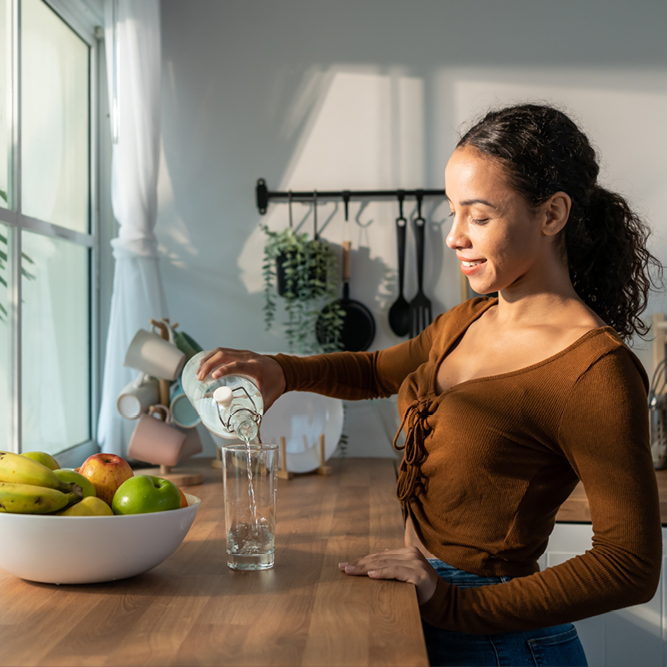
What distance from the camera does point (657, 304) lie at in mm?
2082

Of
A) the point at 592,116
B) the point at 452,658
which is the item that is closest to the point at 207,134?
the point at 592,116

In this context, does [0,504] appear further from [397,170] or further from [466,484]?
[397,170]

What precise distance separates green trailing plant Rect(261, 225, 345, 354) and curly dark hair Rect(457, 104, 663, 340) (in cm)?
107

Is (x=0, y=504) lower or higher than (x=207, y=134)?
lower

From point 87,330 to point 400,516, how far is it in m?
1.23

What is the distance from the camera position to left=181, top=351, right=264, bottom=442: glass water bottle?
1.03 metres

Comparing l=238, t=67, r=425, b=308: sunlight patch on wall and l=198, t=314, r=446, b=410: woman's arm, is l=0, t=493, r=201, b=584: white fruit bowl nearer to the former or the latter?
l=198, t=314, r=446, b=410: woman's arm

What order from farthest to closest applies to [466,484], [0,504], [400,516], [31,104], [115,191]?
[115,191]
[31,104]
[400,516]
[466,484]
[0,504]

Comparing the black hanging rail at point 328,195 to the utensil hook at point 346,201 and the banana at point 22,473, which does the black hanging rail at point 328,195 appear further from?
the banana at point 22,473

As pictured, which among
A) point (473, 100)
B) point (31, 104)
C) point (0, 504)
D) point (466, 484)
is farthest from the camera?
point (473, 100)

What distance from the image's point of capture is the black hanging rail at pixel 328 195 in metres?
2.09

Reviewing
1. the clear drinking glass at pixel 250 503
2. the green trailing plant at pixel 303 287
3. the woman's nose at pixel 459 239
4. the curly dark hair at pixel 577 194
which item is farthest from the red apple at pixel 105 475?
the green trailing plant at pixel 303 287

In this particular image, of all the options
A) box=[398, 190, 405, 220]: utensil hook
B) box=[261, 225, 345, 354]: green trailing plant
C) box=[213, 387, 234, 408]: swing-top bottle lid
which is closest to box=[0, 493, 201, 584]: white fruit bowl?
box=[213, 387, 234, 408]: swing-top bottle lid

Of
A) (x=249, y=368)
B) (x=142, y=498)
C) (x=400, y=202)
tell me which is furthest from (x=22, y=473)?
(x=400, y=202)
